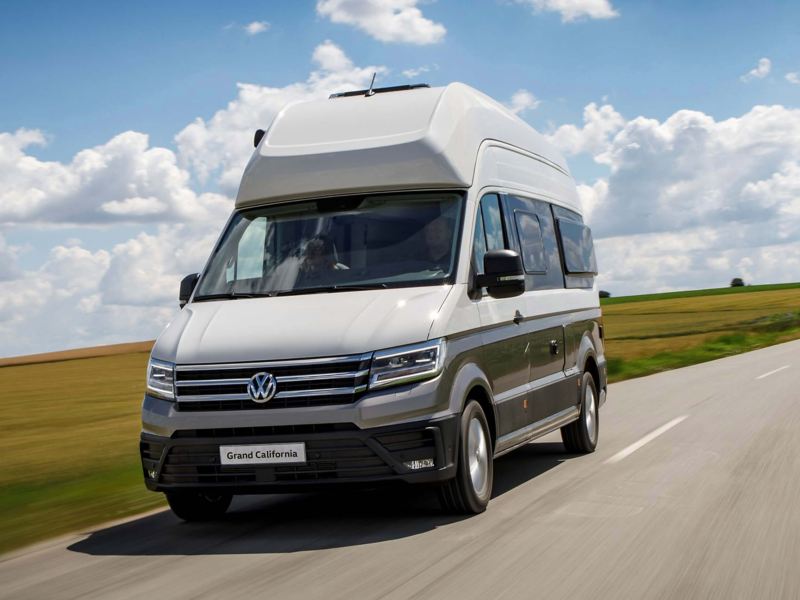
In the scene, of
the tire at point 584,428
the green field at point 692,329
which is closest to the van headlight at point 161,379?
the tire at point 584,428

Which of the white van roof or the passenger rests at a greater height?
the white van roof

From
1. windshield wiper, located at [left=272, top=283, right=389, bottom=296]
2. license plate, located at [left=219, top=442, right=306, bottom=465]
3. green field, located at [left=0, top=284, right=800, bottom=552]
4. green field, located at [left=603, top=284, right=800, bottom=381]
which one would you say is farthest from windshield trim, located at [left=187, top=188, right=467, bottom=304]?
green field, located at [left=603, top=284, right=800, bottom=381]

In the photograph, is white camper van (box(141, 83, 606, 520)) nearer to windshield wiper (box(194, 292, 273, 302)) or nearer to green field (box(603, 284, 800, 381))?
windshield wiper (box(194, 292, 273, 302))

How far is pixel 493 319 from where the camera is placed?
7820 mm

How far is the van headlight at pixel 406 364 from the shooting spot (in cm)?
661

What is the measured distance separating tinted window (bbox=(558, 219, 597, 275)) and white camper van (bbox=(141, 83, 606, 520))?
1.20 meters

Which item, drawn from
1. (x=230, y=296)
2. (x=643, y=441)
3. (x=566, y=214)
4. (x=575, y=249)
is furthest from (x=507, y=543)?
(x=566, y=214)

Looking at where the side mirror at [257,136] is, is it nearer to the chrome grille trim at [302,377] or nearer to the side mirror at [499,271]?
the side mirror at [499,271]

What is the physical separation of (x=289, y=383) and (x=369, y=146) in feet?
6.83

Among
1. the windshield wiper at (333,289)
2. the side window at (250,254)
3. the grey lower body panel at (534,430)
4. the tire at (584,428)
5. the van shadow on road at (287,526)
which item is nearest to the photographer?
the van shadow on road at (287,526)

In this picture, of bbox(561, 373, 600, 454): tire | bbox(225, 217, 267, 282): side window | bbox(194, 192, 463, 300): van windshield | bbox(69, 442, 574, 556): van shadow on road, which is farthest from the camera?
bbox(561, 373, 600, 454): tire

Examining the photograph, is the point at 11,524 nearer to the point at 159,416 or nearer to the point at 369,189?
the point at 159,416

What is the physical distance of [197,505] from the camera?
755 cm

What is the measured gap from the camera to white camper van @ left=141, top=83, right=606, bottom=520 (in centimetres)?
662
